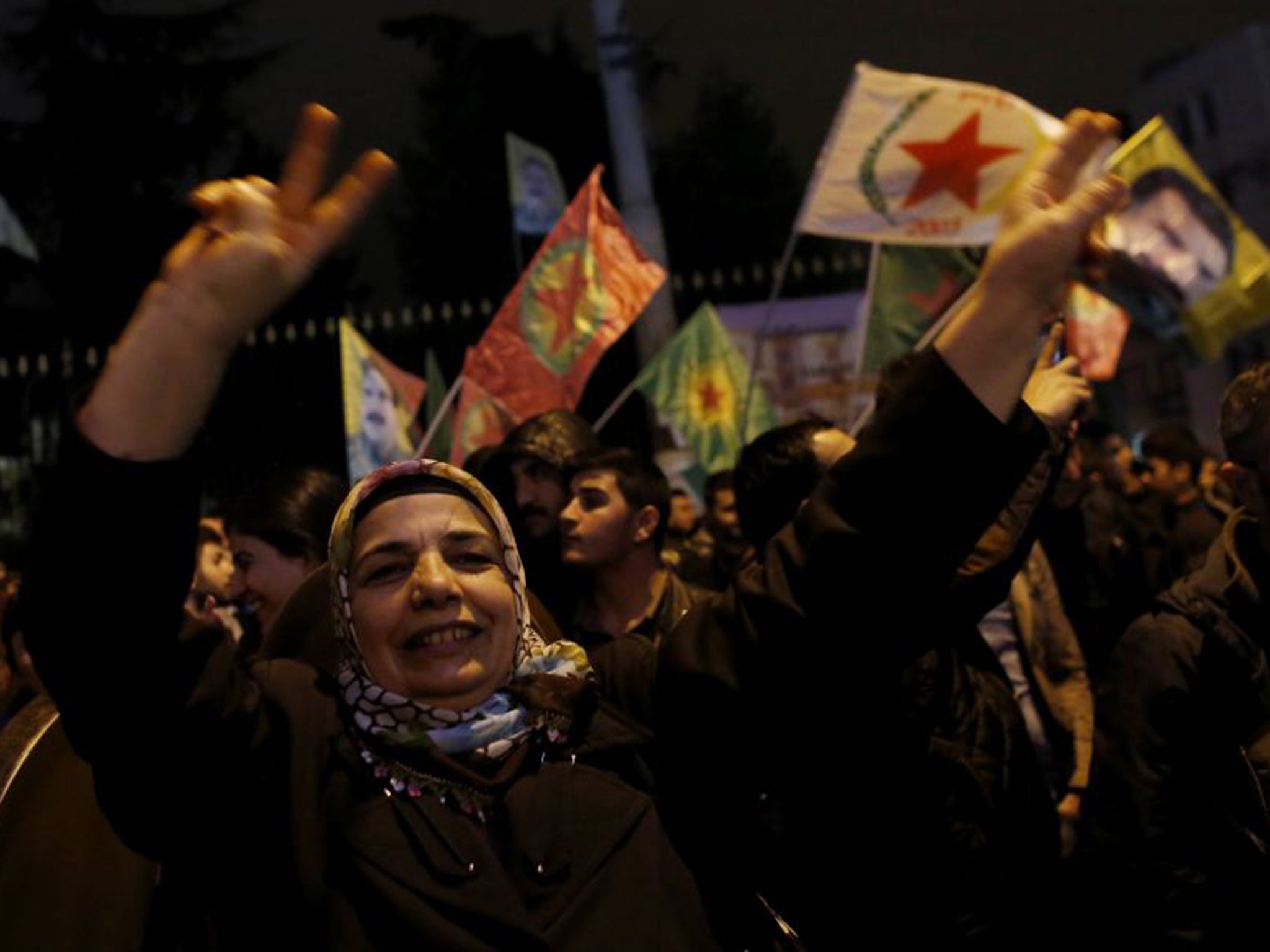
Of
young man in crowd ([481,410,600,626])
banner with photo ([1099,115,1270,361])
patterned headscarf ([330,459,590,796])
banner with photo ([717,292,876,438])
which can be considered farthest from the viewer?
banner with photo ([717,292,876,438])

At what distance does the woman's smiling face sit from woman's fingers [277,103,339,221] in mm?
573

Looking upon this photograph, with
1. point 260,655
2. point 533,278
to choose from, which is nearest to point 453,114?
point 533,278

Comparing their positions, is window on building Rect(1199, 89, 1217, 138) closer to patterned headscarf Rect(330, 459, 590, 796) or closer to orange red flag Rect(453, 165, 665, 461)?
orange red flag Rect(453, 165, 665, 461)

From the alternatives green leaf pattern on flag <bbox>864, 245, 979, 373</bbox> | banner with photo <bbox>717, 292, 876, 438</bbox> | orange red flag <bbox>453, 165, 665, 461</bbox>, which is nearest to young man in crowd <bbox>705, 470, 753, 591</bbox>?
orange red flag <bbox>453, 165, 665, 461</bbox>

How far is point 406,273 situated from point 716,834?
31.1 m

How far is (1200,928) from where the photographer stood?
3.09 metres

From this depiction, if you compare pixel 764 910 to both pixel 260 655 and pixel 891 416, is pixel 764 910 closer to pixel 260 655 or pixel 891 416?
pixel 891 416

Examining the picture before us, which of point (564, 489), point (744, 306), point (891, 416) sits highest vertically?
point (891, 416)

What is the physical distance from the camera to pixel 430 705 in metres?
2.16

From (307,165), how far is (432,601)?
0.66m

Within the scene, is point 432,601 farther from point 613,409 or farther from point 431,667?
point 613,409

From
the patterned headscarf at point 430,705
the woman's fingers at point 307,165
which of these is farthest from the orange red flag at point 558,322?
the woman's fingers at point 307,165

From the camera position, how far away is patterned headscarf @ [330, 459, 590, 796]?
211 centimetres

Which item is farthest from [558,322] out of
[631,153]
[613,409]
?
[631,153]
